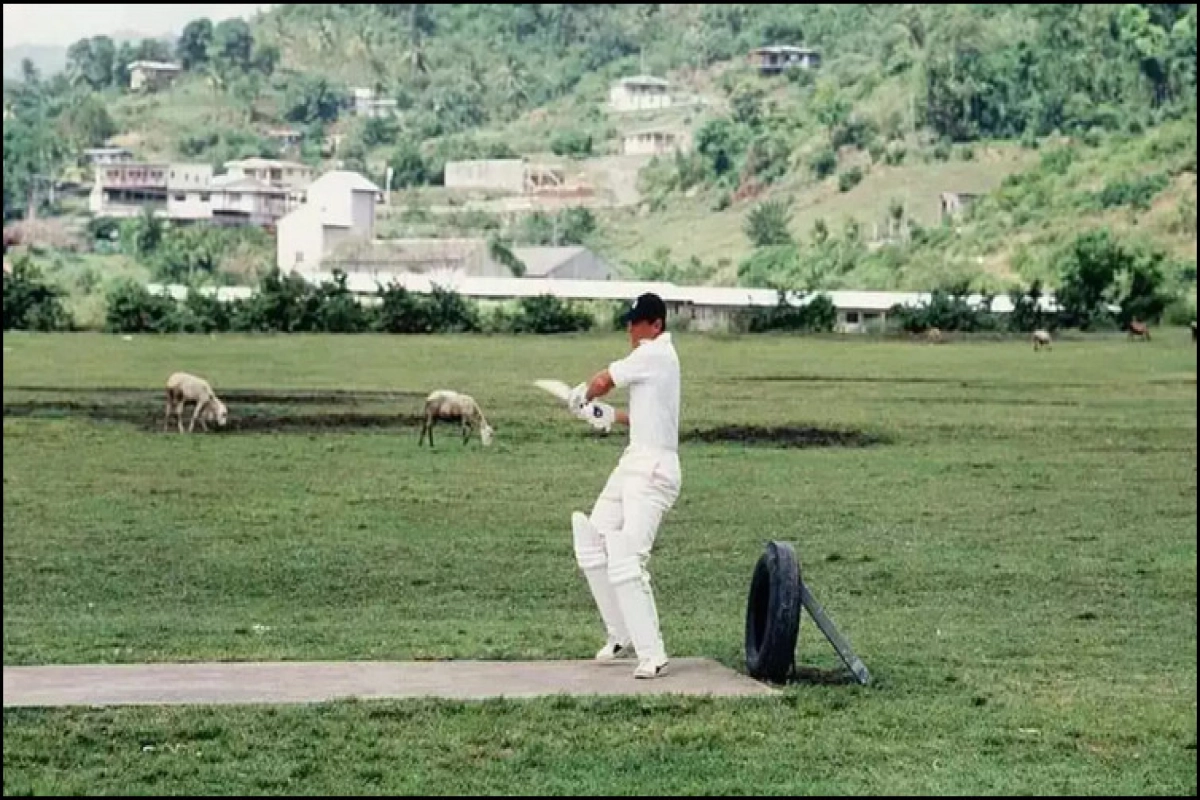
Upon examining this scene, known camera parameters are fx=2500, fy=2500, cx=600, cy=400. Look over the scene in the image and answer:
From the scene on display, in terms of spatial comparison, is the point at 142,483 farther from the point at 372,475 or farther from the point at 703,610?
the point at 703,610

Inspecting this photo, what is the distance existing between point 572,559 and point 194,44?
30.5 meters

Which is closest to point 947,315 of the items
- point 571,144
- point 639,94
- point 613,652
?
point 571,144

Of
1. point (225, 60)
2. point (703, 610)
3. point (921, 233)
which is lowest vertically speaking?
point (703, 610)

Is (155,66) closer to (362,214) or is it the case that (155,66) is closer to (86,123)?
(86,123)

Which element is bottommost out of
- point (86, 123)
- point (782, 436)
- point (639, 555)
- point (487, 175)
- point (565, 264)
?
point (782, 436)

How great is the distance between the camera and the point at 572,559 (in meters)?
16.5

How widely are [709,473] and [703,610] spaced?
23.7 feet

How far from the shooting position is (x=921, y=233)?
41.1m

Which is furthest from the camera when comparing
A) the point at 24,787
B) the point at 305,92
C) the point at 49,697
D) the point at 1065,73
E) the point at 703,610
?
the point at 1065,73

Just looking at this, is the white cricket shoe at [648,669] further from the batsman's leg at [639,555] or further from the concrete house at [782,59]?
the concrete house at [782,59]

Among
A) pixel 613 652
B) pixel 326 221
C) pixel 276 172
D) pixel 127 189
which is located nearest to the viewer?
pixel 613 652

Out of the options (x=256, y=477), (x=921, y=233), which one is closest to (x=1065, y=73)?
(x=921, y=233)

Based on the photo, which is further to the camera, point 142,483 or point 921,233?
point 921,233

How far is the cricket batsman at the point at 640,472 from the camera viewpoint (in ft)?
29.5
